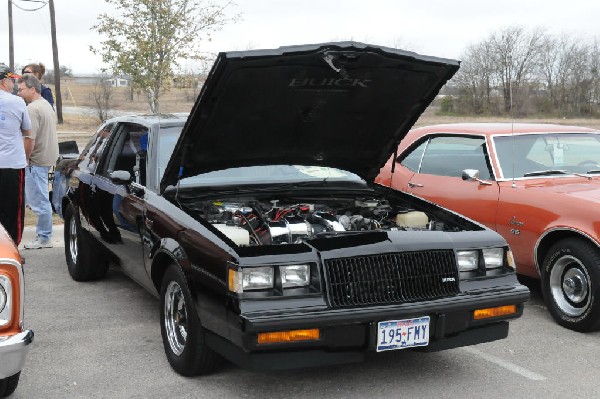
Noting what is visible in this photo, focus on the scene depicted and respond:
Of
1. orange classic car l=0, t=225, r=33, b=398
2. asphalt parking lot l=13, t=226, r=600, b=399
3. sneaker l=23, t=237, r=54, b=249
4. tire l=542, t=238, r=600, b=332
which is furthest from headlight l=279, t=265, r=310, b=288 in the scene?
sneaker l=23, t=237, r=54, b=249

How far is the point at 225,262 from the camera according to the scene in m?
3.59

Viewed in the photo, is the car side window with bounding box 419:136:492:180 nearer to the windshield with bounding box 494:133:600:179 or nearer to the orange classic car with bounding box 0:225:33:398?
the windshield with bounding box 494:133:600:179

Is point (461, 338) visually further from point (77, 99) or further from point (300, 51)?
point (77, 99)

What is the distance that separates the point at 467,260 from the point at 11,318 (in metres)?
2.53

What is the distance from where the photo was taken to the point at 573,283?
17.1 ft

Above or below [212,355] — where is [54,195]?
above

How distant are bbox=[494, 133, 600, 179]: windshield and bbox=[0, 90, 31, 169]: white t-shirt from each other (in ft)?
14.4

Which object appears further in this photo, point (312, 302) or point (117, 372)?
point (117, 372)

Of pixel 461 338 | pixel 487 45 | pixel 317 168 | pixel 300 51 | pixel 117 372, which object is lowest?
pixel 117 372

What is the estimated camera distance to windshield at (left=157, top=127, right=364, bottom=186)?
4992 millimetres

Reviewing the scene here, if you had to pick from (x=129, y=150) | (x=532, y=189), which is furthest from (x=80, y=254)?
(x=532, y=189)

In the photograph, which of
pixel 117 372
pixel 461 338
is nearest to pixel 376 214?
pixel 461 338

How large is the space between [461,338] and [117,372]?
83.9 inches

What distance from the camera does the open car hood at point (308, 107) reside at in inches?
168
